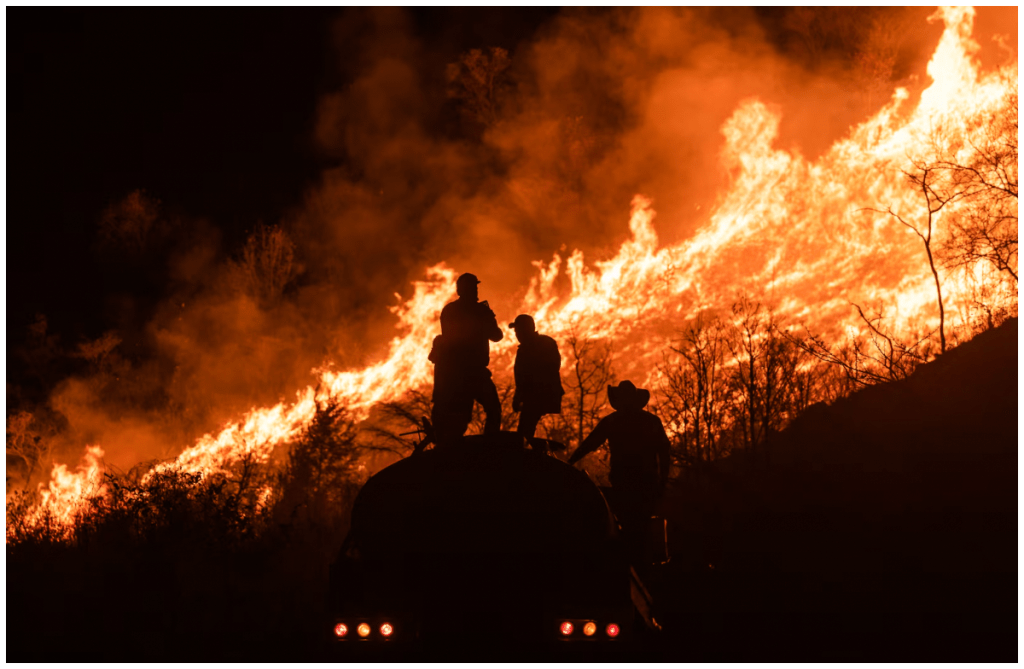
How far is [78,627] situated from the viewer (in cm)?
1098

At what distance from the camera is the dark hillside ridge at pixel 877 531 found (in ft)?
34.2

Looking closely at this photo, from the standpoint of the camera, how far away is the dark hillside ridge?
34.2 ft

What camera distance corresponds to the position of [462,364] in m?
9.88

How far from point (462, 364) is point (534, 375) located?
0.87 meters

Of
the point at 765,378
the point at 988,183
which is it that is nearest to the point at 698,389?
the point at 765,378

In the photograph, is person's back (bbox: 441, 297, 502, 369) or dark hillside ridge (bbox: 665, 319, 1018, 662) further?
dark hillside ridge (bbox: 665, 319, 1018, 662)

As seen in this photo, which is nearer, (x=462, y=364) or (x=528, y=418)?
(x=528, y=418)

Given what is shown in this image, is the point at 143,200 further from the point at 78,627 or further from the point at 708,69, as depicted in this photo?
the point at 78,627

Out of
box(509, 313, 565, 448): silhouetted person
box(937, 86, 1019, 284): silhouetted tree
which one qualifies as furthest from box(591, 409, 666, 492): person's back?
box(937, 86, 1019, 284): silhouetted tree

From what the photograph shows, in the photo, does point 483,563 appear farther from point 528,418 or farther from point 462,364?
point 462,364

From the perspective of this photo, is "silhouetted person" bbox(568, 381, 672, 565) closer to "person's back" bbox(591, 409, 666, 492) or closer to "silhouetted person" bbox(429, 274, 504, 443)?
"person's back" bbox(591, 409, 666, 492)

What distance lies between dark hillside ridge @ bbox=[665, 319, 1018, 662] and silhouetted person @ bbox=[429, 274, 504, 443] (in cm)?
325

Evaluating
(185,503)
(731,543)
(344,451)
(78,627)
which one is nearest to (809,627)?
(731,543)

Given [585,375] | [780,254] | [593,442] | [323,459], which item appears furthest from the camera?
[585,375]
